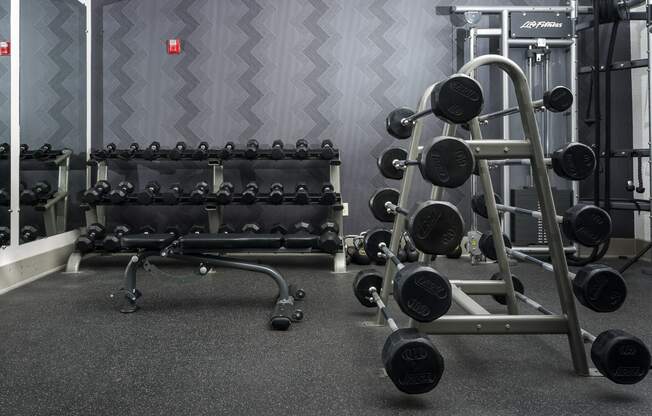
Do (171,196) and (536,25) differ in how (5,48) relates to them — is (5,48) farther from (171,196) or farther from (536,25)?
(536,25)

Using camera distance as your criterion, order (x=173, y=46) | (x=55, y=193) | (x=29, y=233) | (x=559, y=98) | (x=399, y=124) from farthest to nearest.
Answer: (x=173, y=46) < (x=55, y=193) < (x=29, y=233) < (x=399, y=124) < (x=559, y=98)

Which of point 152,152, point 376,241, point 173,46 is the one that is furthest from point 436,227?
point 173,46

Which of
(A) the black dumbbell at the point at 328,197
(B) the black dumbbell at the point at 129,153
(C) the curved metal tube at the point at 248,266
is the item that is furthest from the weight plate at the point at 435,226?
(B) the black dumbbell at the point at 129,153

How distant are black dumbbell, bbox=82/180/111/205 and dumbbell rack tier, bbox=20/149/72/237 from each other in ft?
0.60

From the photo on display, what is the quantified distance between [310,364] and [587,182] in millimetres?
3445

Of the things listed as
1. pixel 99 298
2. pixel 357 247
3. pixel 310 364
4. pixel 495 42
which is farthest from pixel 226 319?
pixel 495 42

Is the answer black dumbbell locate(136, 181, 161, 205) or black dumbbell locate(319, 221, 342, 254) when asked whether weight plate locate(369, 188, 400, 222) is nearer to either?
black dumbbell locate(319, 221, 342, 254)

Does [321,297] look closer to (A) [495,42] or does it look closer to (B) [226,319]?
(B) [226,319]

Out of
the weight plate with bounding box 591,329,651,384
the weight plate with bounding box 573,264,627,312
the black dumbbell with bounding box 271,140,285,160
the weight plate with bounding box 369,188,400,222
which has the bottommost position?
the weight plate with bounding box 591,329,651,384

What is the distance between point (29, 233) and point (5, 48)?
1227 millimetres

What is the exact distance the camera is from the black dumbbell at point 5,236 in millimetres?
2961

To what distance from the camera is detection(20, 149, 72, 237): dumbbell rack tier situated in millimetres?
3397

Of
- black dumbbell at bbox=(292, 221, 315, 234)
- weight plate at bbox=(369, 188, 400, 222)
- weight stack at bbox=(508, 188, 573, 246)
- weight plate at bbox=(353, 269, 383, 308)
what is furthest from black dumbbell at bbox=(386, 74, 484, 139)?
weight stack at bbox=(508, 188, 573, 246)

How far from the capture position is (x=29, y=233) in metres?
→ 3.28
